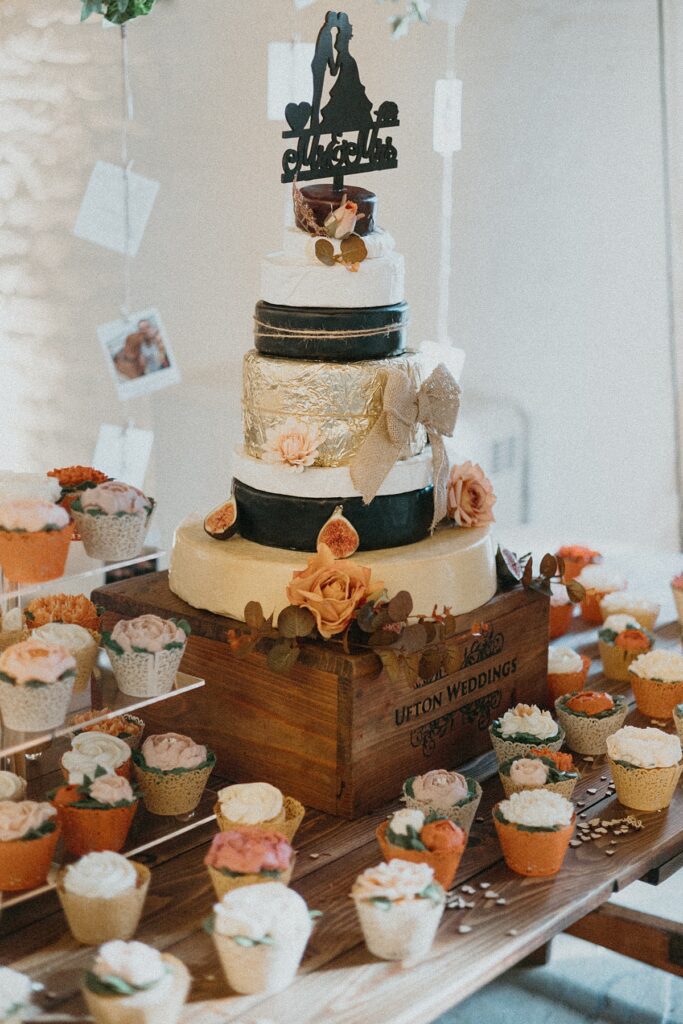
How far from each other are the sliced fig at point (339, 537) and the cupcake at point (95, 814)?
0.50 meters

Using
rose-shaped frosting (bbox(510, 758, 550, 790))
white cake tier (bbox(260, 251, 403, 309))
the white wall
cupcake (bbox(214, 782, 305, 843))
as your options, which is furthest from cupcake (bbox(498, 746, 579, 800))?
the white wall

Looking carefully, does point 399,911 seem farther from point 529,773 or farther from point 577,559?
point 577,559

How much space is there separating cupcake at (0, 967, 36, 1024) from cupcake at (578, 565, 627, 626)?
5.36 feet

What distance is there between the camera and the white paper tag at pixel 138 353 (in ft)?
14.0

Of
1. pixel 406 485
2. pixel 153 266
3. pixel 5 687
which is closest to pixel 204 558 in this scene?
pixel 406 485

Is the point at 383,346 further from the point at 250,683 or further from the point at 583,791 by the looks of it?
the point at 583,791

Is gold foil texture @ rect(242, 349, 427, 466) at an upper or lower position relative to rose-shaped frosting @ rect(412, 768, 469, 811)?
upper

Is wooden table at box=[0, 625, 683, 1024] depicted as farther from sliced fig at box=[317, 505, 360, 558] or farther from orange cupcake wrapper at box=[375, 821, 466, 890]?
sliced fig at box=[317, 505, 360, 558]

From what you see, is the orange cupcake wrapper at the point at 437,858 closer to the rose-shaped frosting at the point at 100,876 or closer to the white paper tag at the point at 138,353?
the rose-shaped frosting at the point at 100,876

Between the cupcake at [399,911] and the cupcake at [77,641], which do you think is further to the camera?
the cupcake at [77,641]

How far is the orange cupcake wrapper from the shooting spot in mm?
1676

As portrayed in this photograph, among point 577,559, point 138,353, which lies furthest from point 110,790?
point 138,353

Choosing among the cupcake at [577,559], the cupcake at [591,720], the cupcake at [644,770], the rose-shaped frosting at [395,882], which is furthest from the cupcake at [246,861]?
the cupcake at [577,559]

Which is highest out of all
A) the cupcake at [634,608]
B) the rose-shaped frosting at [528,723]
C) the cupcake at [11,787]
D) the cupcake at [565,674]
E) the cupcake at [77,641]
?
the cupcake at [634,608]
